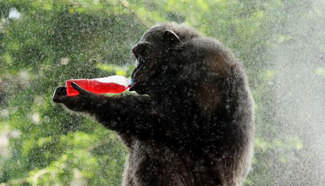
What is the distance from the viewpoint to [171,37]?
8.18ft

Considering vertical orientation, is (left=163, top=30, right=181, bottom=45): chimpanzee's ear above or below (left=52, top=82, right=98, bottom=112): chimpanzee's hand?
above

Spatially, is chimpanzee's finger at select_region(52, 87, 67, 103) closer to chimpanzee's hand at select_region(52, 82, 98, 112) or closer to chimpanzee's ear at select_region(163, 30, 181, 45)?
chimpanzee's hand at select_region(52, 82, 98, 112)

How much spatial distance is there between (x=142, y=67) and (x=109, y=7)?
2.01 metres

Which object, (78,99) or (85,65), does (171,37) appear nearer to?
(78,99)

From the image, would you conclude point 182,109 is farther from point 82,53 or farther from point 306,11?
point 306,11

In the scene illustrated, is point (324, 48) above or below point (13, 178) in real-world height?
above

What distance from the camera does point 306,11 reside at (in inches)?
181

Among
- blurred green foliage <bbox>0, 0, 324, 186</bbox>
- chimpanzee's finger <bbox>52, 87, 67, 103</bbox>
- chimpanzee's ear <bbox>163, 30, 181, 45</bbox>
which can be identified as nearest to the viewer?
chimpanzee's finger <bbox>52, 87, 67, 103</bbox>

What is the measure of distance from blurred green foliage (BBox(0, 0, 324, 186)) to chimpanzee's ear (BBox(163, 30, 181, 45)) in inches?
60.4

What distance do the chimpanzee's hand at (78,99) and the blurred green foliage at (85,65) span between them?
180 cm

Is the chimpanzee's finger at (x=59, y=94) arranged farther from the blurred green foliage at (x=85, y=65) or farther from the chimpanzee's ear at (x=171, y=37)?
the blurred green foliage at (x=85, y=65)

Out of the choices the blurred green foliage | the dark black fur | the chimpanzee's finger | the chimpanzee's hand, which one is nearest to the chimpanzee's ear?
the dark black fur

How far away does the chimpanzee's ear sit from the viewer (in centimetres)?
249

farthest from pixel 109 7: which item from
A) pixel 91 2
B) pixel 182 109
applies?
pixel 182 109
